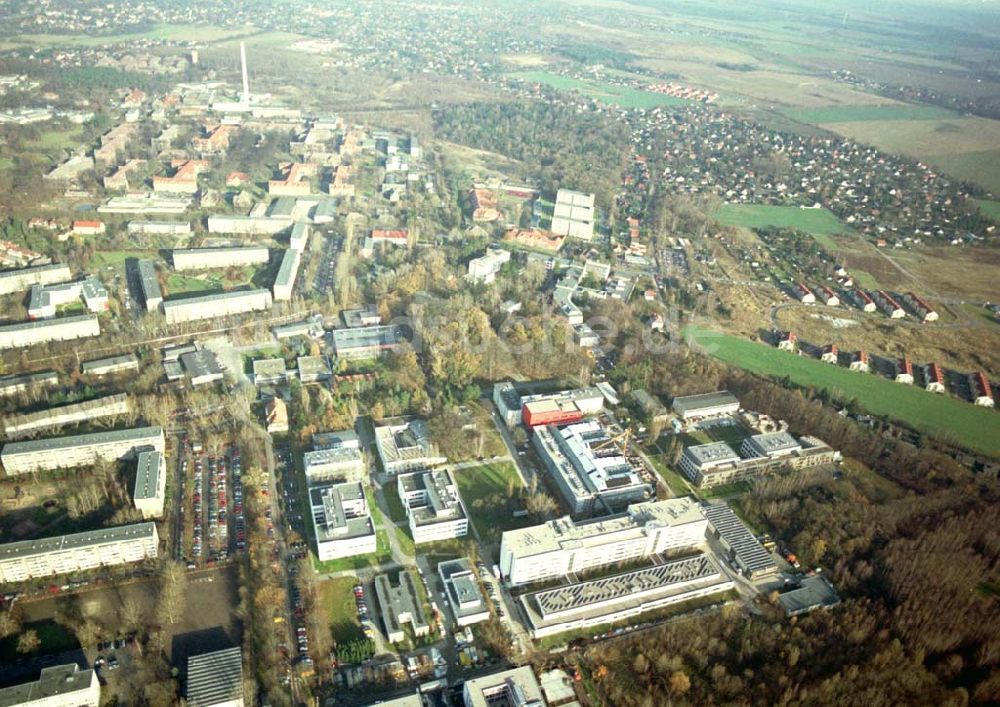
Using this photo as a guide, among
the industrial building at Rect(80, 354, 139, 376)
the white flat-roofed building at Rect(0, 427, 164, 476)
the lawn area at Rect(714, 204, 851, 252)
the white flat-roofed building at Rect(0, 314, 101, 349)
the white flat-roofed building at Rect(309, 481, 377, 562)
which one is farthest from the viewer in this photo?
the lawn area at Rect(714, 204, 851, 252)

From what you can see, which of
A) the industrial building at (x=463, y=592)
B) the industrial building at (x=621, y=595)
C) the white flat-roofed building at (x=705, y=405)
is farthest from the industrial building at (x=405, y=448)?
the white flat-roofed building at (x=705, y=405)

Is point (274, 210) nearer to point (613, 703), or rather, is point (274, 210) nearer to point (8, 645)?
point (8, 645)

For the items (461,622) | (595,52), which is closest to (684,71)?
(595,52)

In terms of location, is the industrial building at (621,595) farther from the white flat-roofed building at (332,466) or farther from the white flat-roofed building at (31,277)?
the white flat-roofed building at (31,277)

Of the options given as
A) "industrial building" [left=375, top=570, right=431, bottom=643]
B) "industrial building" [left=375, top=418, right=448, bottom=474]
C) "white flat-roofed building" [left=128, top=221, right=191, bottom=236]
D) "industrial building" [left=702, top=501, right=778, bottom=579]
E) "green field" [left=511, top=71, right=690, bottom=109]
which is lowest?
"industrial building" [left=375, top=570, right=431, bottom=643]

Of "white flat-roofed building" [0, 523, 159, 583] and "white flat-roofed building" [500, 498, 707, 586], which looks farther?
"white flat-roofed building" [500, 498, 707, 586]

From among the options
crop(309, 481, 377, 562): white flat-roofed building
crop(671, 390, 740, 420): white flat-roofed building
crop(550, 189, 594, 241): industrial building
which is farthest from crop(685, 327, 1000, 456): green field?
crop(309, 481, 377, 562): white flat-roofed building

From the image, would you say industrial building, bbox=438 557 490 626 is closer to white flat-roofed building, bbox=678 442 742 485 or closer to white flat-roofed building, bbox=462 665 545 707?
white flat-roofed building, bbox=462 665 545 707
